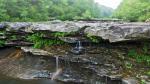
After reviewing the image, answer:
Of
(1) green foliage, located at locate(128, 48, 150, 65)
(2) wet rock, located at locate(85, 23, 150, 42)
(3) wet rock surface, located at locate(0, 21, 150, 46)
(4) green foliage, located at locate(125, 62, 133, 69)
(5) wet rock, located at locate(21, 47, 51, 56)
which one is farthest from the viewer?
(5) wet rock, located at locate(21, 47, 51, 56)

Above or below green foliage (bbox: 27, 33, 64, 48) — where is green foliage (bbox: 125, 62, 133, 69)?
below

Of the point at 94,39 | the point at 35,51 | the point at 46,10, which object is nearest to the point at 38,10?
the point at 46,10

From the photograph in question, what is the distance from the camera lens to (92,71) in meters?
13.1

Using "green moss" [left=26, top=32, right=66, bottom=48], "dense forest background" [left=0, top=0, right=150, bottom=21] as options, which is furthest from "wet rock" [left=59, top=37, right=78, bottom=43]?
"dense forest background" [left=0, top=0, right=150, bottom=21]

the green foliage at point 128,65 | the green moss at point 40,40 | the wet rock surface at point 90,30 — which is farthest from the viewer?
the green moss at point 40,40

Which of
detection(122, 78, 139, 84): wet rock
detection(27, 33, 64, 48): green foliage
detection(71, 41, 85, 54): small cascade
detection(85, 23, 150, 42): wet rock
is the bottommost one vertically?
detection(122, 78, 139, 84): wet rock

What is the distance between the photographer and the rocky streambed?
39.1 ft

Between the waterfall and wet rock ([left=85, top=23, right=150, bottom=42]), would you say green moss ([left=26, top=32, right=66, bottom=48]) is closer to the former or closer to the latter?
the waterfall

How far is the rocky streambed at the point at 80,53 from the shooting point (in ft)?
39.1

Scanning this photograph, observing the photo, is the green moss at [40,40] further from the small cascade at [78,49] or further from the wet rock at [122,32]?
the wet rock at [122,32]

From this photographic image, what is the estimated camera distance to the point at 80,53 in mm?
13641

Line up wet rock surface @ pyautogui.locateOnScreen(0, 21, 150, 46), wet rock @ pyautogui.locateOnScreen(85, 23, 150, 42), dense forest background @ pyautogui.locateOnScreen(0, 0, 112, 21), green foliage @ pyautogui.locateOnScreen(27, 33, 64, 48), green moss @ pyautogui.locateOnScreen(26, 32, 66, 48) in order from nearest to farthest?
wet rock @ pyautogui.locateOnScreen(85, 23, 150, 42) < wet rock surface @ pyautogui.locateOnScreen(0, 21, 150, 46) < green moss @ pyautogui.locateOnScreen(26, 32, 66, 48) < green foliage @ pyautogui.locateOnScreen(27, 33, 64, 48) < dense forest background @ pyautogui.locateOnScreen(0, 0, 112, 21)

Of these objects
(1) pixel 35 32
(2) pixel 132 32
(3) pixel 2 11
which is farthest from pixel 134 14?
(2) pixel 132 32

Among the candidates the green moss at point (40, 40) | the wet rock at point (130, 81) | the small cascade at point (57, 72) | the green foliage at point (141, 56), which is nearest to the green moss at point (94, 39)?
the green foliage at point (141, 56)
